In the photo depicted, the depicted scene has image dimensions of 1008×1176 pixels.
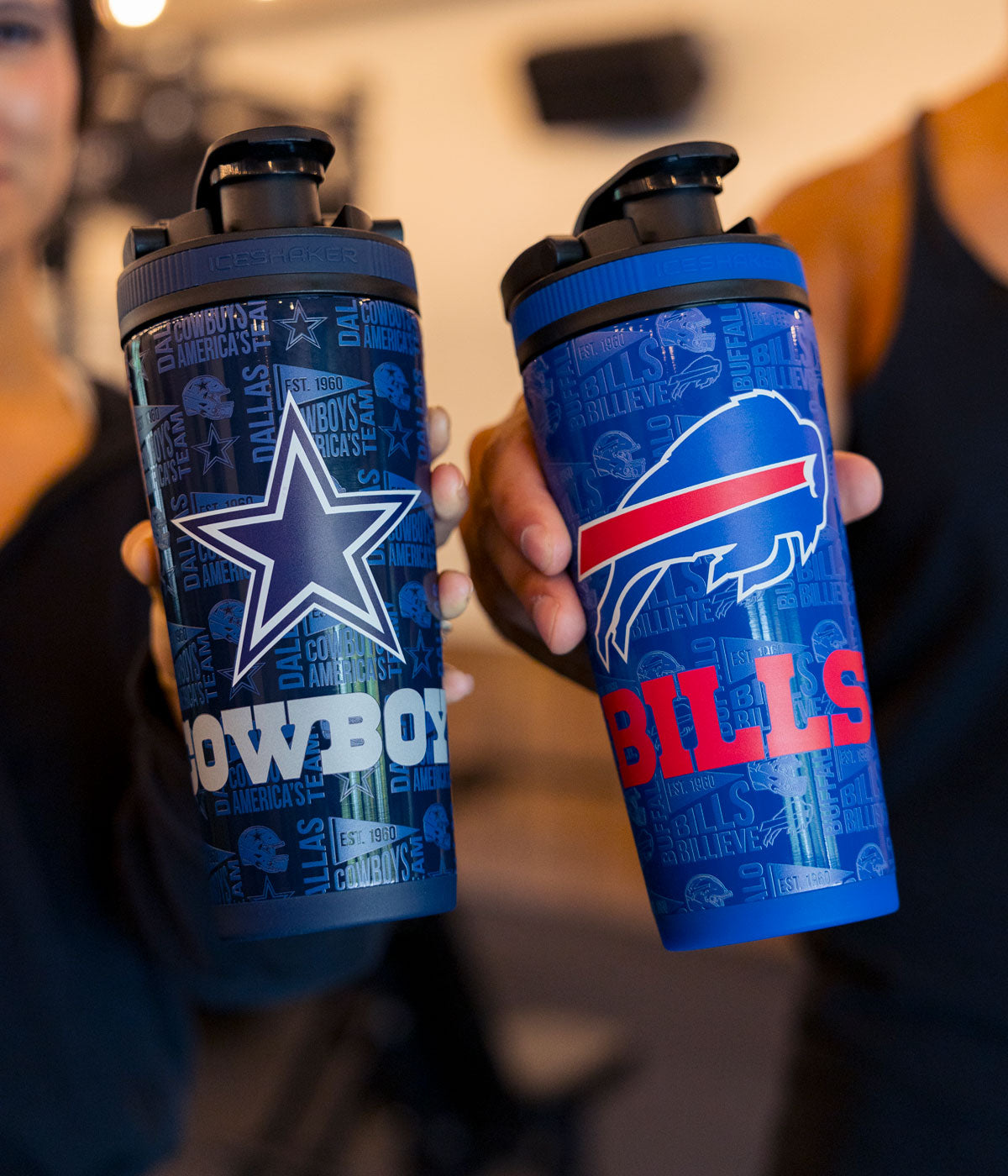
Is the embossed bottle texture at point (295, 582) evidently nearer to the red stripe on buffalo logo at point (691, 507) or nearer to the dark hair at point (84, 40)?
the red stripe on buffalo logo at point (691, 507)

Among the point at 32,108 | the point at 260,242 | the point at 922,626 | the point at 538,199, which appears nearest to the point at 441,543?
the point at 260,242

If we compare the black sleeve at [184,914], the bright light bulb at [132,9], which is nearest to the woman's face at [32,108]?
the black sleeve at [184,914]

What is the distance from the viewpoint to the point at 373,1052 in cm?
215

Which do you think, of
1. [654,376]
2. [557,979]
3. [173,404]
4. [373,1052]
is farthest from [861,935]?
[557,979]

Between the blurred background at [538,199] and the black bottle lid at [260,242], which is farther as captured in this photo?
the blurred background at [538,199]

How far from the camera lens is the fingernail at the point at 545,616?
0.49 metres

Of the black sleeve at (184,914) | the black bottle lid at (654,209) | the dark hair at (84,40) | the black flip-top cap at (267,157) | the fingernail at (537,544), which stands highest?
the dark hair at (84,40)

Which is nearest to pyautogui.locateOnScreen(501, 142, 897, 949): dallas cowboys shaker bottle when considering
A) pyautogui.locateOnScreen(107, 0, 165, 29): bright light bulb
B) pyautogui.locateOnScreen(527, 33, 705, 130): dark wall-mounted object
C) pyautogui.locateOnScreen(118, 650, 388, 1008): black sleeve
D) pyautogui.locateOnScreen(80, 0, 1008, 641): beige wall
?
pyautogui.locateOnScreen(118, 650, 388, 1008): black sleeve

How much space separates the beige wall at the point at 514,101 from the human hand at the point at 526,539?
3.35m

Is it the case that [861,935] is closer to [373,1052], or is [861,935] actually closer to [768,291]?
[768,291]

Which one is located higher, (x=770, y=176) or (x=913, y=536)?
(x=770, y=176)

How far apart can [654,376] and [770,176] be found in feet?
12.2

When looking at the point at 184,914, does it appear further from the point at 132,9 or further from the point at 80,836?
the point at 132,9

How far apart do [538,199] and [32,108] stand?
131 inches
